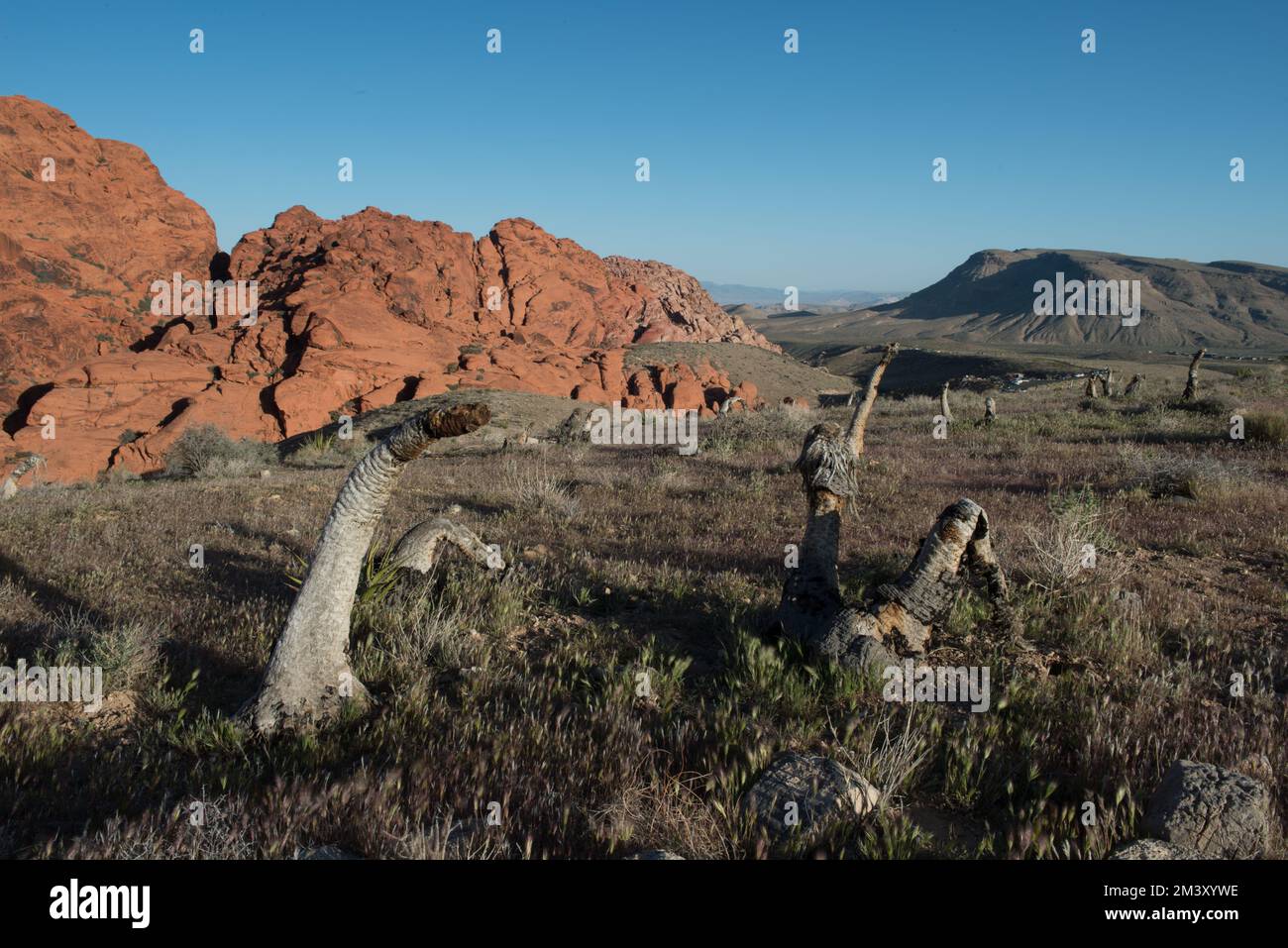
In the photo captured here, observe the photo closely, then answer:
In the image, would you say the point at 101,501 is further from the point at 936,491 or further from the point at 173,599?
the point at 936,491

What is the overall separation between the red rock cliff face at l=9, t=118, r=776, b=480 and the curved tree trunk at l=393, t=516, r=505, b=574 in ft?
136

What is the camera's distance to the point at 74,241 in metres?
54.9

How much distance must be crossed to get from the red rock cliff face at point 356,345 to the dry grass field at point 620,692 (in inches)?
1595

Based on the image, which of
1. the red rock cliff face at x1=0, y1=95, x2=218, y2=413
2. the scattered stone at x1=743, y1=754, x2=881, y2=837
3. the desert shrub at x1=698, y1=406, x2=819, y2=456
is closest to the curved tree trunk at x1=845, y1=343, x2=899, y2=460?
the desert shrub at x1=698, y1=406, x2=819, y2=456

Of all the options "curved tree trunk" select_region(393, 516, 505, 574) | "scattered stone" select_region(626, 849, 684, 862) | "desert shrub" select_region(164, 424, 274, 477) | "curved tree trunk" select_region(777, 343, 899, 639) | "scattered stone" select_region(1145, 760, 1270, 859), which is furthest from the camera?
"desert shrub" select_region(164, 424, 274, 477)

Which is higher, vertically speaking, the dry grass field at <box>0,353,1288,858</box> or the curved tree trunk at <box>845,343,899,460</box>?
the curved tree trunk at <box>845,343,899,460</box>

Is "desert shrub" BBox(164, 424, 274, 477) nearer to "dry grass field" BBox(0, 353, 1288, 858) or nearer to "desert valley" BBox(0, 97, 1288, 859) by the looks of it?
"desert valley" BBox(0, 97, 1288, 859)

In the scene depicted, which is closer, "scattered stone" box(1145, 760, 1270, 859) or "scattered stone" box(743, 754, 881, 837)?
"scattered stone" box(1145, 760, 1270, 859)

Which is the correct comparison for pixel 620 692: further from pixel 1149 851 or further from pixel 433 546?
pixel 433 546

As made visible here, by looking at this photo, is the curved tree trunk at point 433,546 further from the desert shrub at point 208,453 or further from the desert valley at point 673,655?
the desert shrub at point 208,453

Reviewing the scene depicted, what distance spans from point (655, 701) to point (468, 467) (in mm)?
12186

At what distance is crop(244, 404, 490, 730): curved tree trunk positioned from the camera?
3.52 meters

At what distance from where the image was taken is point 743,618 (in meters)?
5.15
